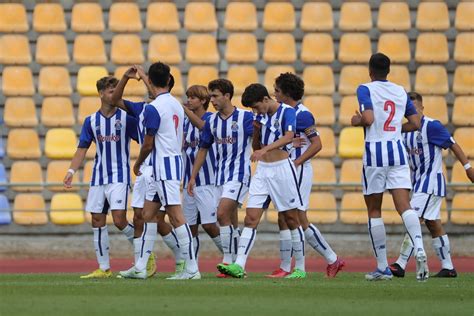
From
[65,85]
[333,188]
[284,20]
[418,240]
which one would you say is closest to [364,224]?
[333,188]

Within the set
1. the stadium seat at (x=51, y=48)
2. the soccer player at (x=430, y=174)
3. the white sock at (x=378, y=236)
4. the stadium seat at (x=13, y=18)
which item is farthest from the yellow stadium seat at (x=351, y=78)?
the white sock at (x=378, y=236)

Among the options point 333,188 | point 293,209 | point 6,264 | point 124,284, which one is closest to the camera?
point 124,284

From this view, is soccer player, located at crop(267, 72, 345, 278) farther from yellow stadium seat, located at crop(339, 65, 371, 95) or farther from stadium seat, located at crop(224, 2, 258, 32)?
stadium seat, located at crop(224, 2, 258, 32)

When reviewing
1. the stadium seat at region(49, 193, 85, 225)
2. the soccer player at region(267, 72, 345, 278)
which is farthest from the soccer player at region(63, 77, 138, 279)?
the stadium seat at region(49, 193, 85, 225)

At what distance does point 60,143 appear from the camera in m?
19.1

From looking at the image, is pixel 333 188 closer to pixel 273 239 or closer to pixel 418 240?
pixel 273 239

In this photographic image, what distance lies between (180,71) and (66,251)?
325cm

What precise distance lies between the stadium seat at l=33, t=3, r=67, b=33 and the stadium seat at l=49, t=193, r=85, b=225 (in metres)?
2.82

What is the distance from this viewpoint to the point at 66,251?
722 inches

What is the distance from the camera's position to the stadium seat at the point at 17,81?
64.1 feet

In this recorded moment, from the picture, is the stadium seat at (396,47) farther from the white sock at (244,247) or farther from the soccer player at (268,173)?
the white sock at (244,247)

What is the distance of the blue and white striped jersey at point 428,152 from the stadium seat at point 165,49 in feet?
19.9

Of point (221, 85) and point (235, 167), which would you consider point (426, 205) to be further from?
point (221, 85)

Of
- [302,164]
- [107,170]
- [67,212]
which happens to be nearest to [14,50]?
[67,212]
